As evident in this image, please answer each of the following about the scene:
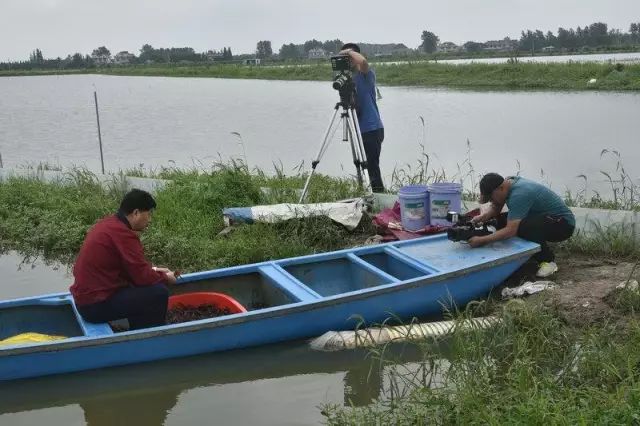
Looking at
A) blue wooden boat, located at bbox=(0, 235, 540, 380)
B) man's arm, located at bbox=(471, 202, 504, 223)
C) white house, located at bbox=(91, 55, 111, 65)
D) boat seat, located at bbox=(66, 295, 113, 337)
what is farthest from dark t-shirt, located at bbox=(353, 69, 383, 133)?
white house, located at bbox=(91, 55, 111, 65)

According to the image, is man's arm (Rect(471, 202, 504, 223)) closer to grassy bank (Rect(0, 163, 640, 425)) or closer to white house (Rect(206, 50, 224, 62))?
grassy bank (Rect(0, 163, 640, 425))

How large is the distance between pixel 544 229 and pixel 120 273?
2998mm

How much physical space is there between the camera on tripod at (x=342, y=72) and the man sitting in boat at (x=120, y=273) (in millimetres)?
3205

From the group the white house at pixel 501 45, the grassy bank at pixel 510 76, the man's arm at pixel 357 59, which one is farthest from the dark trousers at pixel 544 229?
the white house at pixel 501 45

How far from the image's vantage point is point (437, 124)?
14.3 m

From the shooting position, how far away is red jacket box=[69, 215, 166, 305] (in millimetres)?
3926

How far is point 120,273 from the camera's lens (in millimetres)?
4074

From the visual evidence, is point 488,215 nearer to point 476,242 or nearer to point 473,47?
point 476,242

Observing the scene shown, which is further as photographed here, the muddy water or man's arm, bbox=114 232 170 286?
man's arm, bbox=114 232 170 286

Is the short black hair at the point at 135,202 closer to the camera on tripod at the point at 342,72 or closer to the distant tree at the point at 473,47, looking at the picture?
the camera on tripod at the point at 342,72

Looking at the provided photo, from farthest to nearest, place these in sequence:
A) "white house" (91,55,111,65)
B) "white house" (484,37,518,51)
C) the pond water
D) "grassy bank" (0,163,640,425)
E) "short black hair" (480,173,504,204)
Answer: "white house" (91,55,111,65) < "white house" (484,37,518,51) < the pond water < "short black hair" (480,173,504,204) < "grassy bank" (0,163,640,425)

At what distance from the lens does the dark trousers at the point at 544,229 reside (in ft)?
16.5

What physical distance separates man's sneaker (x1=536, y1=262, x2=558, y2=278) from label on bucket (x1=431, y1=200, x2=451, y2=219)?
1.02 meters

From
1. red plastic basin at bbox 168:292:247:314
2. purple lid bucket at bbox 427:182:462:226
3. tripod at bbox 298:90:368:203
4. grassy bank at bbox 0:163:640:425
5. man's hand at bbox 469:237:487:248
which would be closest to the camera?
grassy bank at bbox 0:163:640:425
